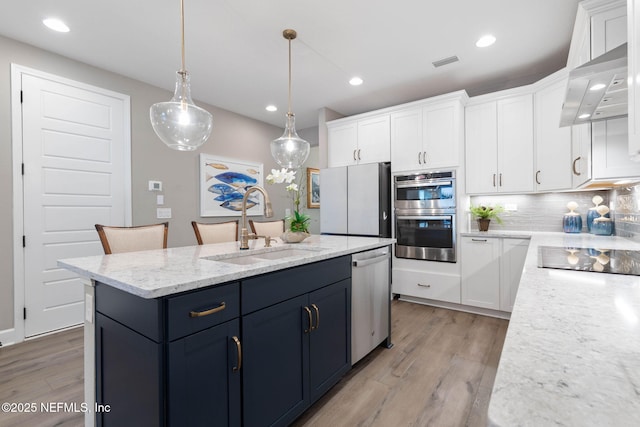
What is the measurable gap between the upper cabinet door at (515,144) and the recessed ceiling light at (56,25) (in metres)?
4.23

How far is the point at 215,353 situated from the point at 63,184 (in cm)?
290

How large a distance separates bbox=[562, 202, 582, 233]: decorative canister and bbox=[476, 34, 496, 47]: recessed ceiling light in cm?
185

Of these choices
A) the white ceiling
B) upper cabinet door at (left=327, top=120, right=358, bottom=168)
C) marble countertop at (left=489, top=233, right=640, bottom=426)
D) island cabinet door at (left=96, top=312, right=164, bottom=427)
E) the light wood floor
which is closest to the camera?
marble countertop at (left=489, top=233, right=640, bottom=426)

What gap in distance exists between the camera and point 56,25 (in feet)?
8.04

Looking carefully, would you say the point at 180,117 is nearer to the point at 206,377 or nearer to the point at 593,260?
the point at 206,377

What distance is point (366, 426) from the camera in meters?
1.62

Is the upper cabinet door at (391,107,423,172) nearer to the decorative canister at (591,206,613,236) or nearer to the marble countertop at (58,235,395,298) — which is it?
the decorative canister at (591,206,613,236)

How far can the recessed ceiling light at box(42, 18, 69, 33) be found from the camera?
2389 millimetres

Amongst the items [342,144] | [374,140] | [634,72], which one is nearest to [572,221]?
[374,140]

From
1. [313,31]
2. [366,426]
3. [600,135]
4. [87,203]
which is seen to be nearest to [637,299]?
[366,426]

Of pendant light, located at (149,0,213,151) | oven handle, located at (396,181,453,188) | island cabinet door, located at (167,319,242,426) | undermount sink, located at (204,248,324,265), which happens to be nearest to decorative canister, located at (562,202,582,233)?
oven handle, located at (396,181,453,188)

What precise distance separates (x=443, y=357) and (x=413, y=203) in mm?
1827

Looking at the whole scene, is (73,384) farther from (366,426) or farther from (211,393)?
(366,426)

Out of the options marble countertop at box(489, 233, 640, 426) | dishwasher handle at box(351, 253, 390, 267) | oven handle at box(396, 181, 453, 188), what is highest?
oven handle at box(396, 181, 453, 188)
